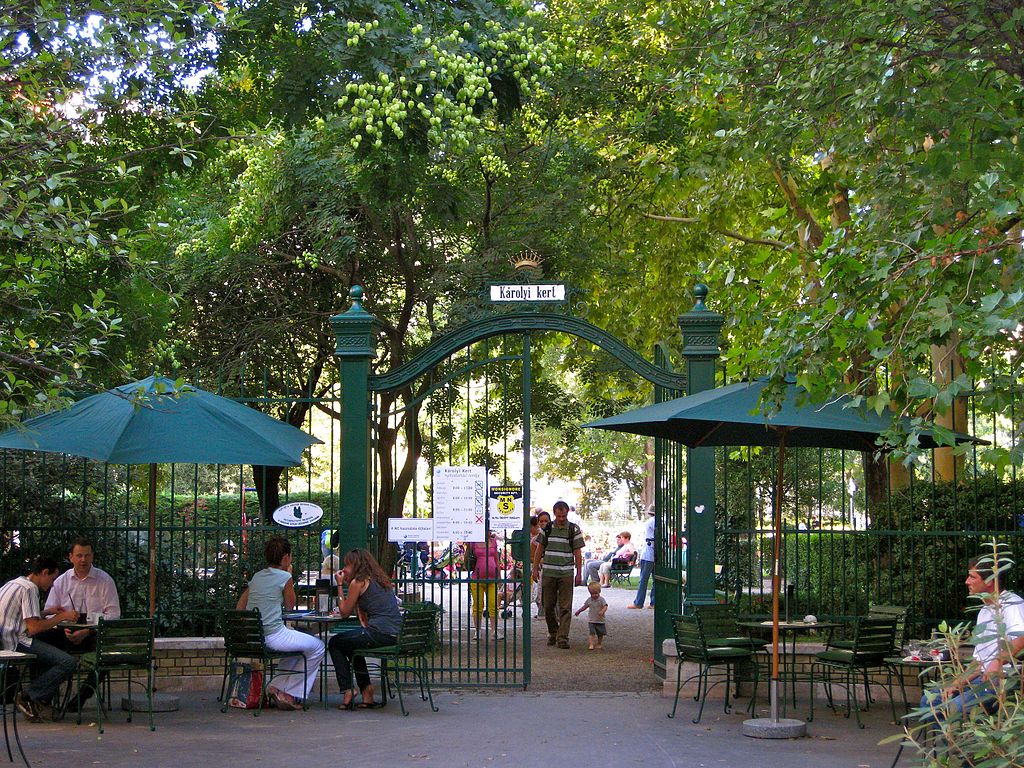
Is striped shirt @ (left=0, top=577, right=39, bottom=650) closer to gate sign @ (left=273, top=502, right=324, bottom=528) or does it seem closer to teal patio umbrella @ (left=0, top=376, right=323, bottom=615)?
teal patio umbrella @ (left=0, top=376, right=323, bottom=615)

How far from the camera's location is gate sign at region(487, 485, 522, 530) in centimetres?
1234

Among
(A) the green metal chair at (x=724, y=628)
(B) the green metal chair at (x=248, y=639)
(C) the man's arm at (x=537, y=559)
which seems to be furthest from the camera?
(C) the man's arm at (x=537, y=559)

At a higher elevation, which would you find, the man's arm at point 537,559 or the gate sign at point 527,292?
the gate sign at point 527,292

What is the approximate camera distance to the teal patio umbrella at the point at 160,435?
10.1 meters

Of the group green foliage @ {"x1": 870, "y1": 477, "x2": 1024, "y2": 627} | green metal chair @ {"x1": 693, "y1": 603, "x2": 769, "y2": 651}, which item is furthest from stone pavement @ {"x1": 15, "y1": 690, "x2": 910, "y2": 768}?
green foliage @ {"x1": 870, "y1": 477, "x2": 1024, "y2": 627}

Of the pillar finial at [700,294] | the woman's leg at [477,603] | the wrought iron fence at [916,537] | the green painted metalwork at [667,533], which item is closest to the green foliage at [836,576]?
the wrought iron fence at [916,537]

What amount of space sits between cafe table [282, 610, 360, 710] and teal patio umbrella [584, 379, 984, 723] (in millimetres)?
2927

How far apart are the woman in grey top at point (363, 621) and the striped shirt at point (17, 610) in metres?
2.53

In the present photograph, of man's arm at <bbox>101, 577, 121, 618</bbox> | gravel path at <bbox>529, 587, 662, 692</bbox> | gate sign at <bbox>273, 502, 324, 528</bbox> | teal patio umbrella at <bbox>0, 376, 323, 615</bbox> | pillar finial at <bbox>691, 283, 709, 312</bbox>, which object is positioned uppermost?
pillar finial at <bbox>691, 283, 709, 312</bbox>

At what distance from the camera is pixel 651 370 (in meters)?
12.2

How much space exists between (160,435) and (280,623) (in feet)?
6.85

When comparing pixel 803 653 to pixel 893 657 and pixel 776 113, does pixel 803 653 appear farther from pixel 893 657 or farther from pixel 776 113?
pixel 776 113

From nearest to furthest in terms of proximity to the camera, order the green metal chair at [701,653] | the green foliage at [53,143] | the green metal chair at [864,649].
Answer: the green foliage at [53,143] < the green metal chair at [864,649] < the green metal chair at [701,653]

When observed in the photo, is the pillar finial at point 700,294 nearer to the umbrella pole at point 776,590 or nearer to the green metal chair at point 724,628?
the umbrella pole at point 776,590
